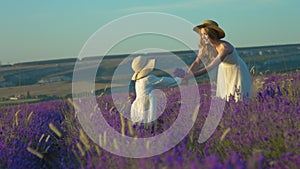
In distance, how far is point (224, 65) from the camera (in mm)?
5543

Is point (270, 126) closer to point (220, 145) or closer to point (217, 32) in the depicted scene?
point (220, 145)

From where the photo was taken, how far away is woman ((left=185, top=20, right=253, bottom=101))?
201 inches

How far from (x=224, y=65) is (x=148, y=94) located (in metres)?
1.17

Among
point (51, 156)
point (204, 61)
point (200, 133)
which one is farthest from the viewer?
point (204, 61)

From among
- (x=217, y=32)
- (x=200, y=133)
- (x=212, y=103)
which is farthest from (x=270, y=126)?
(x=217, y=32)

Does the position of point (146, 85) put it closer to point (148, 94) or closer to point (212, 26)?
point (148, 94)

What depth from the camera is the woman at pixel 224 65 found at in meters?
5.10

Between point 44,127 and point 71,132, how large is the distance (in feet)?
2.30

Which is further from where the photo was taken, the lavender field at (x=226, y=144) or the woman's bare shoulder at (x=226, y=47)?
the woman's bare shoulder at (x=226, y=47)

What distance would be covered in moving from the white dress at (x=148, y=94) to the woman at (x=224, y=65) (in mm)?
278

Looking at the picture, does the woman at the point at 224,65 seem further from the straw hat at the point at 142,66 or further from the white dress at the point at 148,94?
the straw hat at the point at 142,66

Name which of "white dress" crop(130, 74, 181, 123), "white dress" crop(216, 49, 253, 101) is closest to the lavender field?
"white dress" crop(130, 74, 181, 123)

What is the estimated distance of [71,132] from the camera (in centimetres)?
482

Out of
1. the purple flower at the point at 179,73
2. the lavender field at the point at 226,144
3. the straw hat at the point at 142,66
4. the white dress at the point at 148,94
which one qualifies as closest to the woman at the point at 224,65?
the purple flower at the point at 179,73
